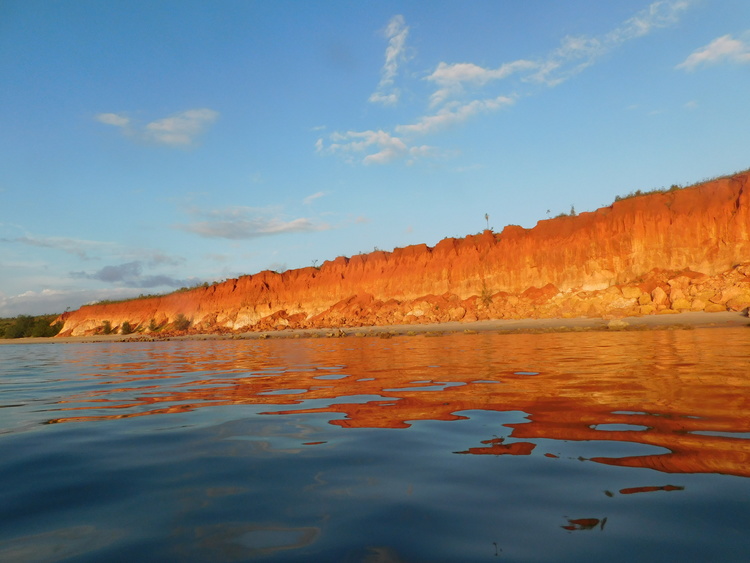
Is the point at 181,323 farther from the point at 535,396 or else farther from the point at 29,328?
the point at 535,396

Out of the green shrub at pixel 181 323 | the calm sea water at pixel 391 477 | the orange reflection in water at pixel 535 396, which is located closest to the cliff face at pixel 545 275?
the green shrub at pixel 181 323

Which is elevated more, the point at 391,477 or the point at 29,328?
the point at 29,328

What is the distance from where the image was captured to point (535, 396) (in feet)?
14.1

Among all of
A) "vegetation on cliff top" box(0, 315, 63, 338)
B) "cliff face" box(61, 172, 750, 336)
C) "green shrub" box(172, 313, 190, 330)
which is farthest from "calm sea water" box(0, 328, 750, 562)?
"vegetation on cliff top" box(0, 315, 63, 338)

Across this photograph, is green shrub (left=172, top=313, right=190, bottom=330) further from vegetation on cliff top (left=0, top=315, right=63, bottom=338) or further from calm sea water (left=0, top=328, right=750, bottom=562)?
calm sea water (left=0, top=328, right=750, bottom=562)

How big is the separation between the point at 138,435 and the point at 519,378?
14.4ft

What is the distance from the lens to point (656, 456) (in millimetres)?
2332

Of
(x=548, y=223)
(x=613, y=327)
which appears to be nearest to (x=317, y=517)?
(x=613, y=327)

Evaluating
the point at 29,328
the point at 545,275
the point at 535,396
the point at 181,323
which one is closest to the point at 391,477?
the point at 535,396

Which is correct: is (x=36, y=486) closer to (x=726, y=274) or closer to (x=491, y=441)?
(x=491, y=441)

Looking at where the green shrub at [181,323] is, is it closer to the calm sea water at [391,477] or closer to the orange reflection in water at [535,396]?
the orange reflection in water at [535,396]

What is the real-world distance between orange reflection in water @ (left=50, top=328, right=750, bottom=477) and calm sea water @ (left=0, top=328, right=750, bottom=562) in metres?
0.03

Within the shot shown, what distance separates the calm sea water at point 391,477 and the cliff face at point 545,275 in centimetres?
2186

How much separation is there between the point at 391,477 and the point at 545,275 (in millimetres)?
28449
